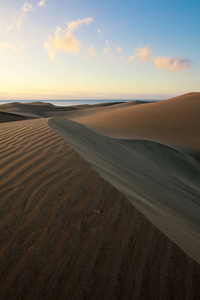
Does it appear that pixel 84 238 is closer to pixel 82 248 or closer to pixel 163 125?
pixel 82 248

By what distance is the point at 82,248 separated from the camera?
141cm

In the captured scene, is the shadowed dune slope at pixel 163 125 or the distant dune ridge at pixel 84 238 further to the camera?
the shadowed dune slope at pixel 163 125

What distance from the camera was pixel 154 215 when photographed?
189 centimetres

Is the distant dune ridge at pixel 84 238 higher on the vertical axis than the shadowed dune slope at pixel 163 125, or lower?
higher

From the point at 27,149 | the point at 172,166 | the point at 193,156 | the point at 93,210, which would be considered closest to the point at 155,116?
the point at 193,156

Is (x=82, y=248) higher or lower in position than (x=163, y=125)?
higher

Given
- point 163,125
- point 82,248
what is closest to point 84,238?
point 82,248

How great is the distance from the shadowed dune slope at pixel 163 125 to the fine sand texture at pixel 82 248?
25.9 feet

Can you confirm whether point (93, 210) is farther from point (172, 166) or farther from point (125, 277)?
point (172, 166)

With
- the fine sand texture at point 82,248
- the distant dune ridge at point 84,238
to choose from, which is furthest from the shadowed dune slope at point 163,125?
the fine sand texture at point 82,248

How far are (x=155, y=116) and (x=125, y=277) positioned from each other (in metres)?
14.1

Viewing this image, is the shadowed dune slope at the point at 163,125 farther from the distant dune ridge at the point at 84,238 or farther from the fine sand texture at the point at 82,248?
the fine sand texture at the point at 82,248

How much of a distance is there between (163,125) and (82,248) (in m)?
12.3

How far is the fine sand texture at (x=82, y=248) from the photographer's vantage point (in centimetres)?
121
